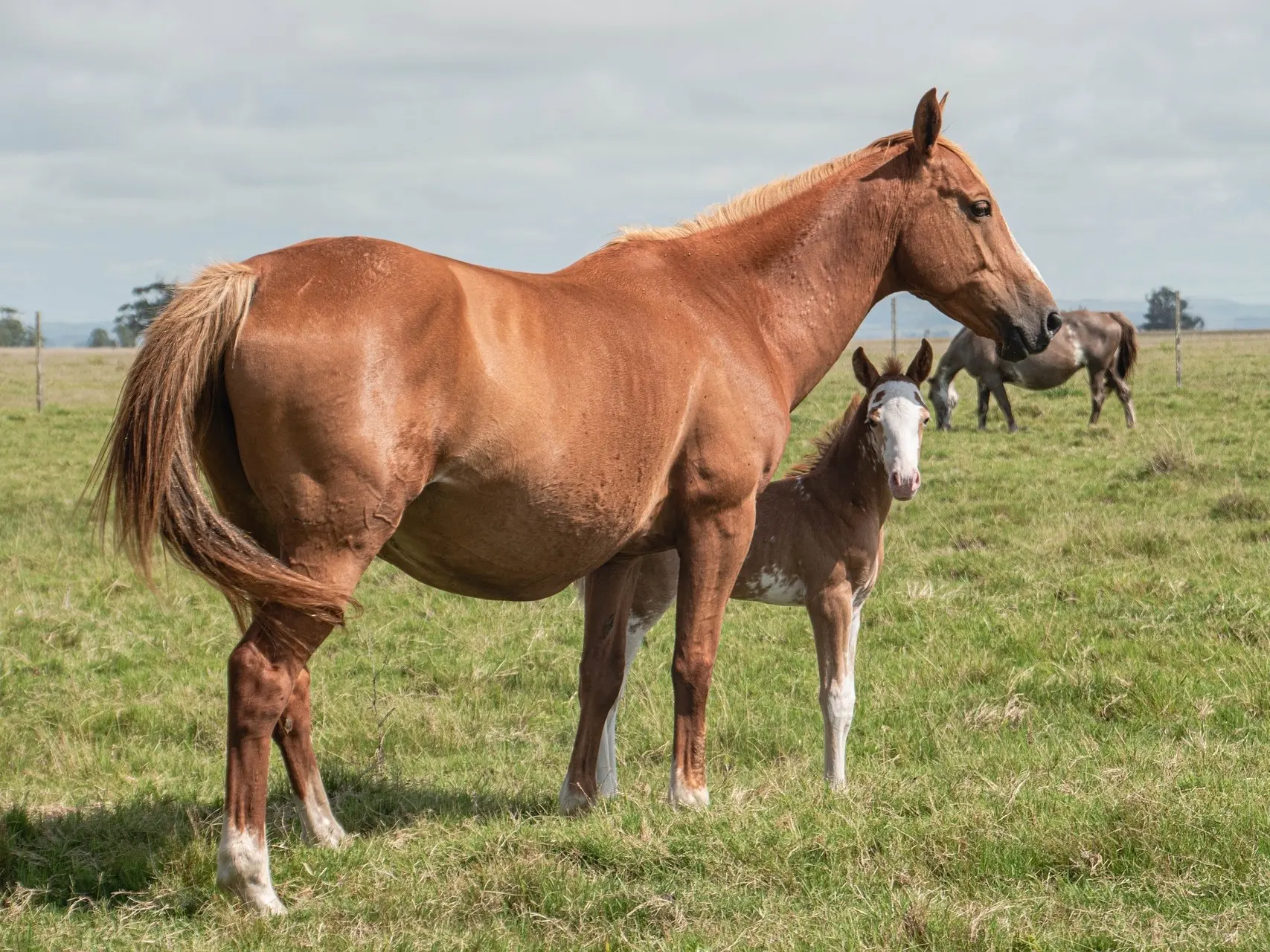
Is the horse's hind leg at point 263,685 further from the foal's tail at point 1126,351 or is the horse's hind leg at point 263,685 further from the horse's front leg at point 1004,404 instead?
the foal's tail at point 1126,351

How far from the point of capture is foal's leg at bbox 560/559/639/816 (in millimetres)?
4891

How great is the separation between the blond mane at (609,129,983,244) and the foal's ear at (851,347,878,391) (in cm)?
118

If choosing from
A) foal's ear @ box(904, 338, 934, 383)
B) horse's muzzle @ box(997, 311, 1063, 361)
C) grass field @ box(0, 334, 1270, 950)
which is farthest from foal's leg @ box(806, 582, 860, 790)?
horse's muzzle @ box(997, 311, 1063, 361)

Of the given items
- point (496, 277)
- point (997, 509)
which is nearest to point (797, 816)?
point (496, 277)

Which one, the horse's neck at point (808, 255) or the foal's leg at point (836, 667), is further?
the foal's leg at point (836, 667)

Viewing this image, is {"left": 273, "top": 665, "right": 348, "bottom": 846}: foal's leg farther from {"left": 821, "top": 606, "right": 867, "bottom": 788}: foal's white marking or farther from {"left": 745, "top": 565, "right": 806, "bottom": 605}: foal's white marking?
{"left": 745, "top": 565, "right": 806, "bottom": 605}: foal's white marking

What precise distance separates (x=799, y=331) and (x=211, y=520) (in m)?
2.52

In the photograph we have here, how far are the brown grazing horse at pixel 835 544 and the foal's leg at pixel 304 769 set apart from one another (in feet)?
3.99

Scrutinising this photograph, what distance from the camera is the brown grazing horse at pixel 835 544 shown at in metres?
5.36

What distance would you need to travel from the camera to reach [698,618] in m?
4.43

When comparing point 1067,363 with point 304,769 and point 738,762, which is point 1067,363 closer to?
point 738,762

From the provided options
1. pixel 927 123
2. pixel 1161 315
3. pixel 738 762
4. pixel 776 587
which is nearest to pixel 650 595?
pixel 776 587

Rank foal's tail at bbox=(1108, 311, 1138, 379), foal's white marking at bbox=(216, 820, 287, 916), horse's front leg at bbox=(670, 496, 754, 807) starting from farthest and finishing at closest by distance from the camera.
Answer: foal's tail at bbox=(1108, 311, 1138, 379), horse's front leg at bbox=(670, 496, 754, 807), foal's white marking at bbox=(216, 820, 287, 916)

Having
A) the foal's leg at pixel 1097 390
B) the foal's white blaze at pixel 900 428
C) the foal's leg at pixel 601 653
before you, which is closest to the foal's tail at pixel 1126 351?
the foal's leg at pixel 1097 390
